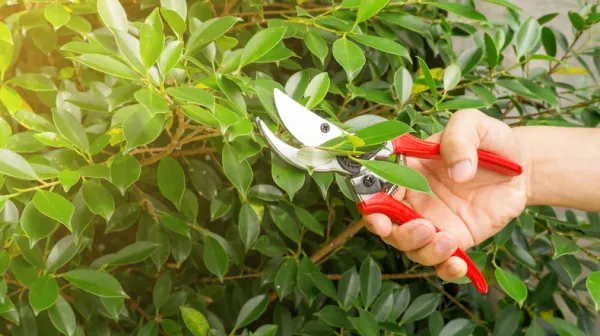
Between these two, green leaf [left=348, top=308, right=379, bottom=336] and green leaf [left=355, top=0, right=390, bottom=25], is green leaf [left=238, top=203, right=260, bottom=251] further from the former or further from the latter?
Answer: green leaf [left=355, top=0, right=390, bottom=25]

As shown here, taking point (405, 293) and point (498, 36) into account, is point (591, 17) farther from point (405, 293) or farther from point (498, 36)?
point (405, 293)

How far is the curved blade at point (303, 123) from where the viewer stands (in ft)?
2.22

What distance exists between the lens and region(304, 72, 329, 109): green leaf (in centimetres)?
74

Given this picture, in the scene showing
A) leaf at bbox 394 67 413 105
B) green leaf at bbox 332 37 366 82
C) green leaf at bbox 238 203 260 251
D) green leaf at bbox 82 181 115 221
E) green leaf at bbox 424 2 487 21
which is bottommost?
green leaf at bbox 238 203 260 251

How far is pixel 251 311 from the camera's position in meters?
1.03

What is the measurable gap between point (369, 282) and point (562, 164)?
0.39 m

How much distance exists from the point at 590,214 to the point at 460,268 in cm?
50

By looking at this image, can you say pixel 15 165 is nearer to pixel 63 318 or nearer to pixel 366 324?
pixel 63 318

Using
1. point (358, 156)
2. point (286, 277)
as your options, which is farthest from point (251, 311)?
point (358, 156)

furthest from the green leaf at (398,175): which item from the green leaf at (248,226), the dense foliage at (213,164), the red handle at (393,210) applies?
the green leaf at (248,226)

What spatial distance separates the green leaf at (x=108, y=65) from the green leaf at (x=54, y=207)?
161 mm

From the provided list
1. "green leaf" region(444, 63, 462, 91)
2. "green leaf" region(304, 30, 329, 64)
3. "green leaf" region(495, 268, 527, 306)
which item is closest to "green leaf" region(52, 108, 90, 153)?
"green leaf" region(304, 30, 329, 64)

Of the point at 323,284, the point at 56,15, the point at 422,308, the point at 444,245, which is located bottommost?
the point at 422,308

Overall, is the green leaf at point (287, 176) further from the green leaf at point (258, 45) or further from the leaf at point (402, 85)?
the leaf at point (402, 85)
